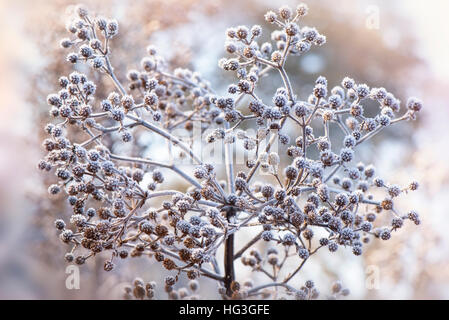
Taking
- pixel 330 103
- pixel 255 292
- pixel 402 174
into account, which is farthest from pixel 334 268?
pixel 330 103

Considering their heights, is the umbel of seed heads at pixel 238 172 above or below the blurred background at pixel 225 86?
below

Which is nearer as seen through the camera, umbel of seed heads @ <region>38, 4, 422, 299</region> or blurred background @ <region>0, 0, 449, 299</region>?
umbel of seed heads @ <region>38, 4, 422, 299</region>

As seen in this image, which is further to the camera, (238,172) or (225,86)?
(225,86)

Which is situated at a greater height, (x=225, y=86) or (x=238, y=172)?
(x=225, y=86)

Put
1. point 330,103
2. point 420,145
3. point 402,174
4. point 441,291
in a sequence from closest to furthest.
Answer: point 330,103
point 402,174
point 441,291
point 420,145

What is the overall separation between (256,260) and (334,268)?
1471 millimetres

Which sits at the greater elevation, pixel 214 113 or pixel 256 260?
pixel 214 113

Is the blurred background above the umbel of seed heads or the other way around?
above

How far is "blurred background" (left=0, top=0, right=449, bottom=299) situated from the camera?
1536mm

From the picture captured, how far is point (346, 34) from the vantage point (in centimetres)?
265

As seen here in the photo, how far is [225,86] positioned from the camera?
1.80 meters

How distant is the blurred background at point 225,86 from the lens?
1.54 m
